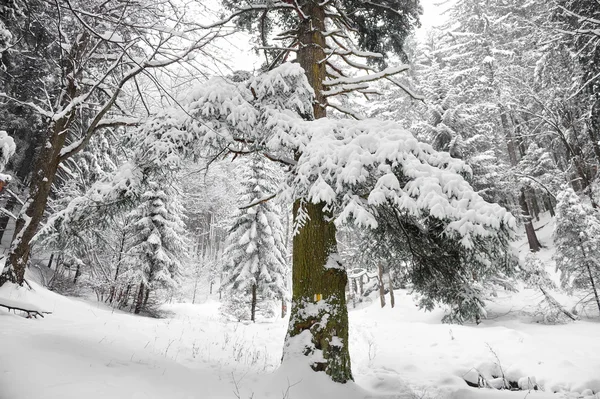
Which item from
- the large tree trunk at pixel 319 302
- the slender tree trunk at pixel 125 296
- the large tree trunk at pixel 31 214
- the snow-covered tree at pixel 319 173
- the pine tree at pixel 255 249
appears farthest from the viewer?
the pine tree at pixel 255 249

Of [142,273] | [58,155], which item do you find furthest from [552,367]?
[142,273]

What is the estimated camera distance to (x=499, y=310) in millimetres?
13984

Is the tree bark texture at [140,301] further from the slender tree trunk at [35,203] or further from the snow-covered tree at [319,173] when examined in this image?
the snow-covered tree at [319,173]

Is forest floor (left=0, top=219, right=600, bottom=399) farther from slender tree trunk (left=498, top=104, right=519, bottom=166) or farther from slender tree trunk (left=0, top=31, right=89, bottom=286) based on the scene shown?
slender tree trunk (left=498, top=104, right=519, bottom=166)

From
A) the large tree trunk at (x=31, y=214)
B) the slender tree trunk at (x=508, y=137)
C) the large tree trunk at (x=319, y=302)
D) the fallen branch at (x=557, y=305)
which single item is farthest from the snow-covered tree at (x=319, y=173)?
the slender tree trunk at (x=508, y=137)

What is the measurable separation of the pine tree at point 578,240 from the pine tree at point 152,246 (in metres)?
17.2

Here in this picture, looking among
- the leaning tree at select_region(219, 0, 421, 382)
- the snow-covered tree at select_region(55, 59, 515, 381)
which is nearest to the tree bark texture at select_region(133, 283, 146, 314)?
the snow-covered tree at select_region(55, 59, 515, 381)

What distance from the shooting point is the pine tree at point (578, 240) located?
1112 cm

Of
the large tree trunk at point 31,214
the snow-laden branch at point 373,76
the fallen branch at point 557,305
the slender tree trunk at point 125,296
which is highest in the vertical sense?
the snow-laden branch at point 373,76

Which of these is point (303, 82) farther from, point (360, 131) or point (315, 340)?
point (315, 340)

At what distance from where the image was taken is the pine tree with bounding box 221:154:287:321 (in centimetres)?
1766

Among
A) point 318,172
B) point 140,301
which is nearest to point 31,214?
point 318,172

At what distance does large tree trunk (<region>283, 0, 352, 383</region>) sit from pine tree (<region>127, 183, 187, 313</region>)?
43.7 ft

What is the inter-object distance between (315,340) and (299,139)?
8.51 ft
